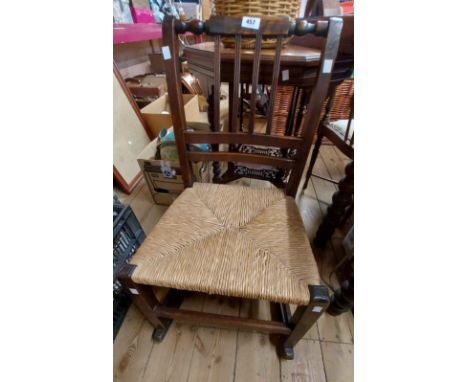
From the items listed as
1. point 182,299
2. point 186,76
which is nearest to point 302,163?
point 182,299

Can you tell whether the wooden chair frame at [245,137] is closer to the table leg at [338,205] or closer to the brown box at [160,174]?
the table leg at [338,205]

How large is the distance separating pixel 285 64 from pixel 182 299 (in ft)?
3.28

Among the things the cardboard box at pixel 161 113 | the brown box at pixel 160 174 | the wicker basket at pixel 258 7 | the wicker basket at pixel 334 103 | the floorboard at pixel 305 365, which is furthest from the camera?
the wicker basket at pixel 334 103

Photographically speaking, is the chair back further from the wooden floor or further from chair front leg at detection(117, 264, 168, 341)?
the wooden floor

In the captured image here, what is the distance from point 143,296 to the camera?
593mm

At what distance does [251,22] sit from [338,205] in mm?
779

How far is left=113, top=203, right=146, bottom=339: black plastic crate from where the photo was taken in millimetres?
712

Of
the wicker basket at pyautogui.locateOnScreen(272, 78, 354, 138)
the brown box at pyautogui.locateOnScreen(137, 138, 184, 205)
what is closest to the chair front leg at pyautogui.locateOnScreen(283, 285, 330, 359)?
the brown box at pyautogui.locateOnScreen(137, 138, 184, 205)

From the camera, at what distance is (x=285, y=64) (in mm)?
672

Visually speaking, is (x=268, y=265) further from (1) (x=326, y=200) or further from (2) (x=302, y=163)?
(1) (x=326, y=200)

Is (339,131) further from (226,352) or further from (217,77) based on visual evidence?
(226,352)

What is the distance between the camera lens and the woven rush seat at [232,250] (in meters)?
0.48

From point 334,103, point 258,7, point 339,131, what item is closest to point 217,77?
point 258,7

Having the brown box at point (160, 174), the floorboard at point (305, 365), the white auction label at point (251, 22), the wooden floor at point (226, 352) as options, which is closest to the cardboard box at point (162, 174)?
the brown box at point (160, 174)
